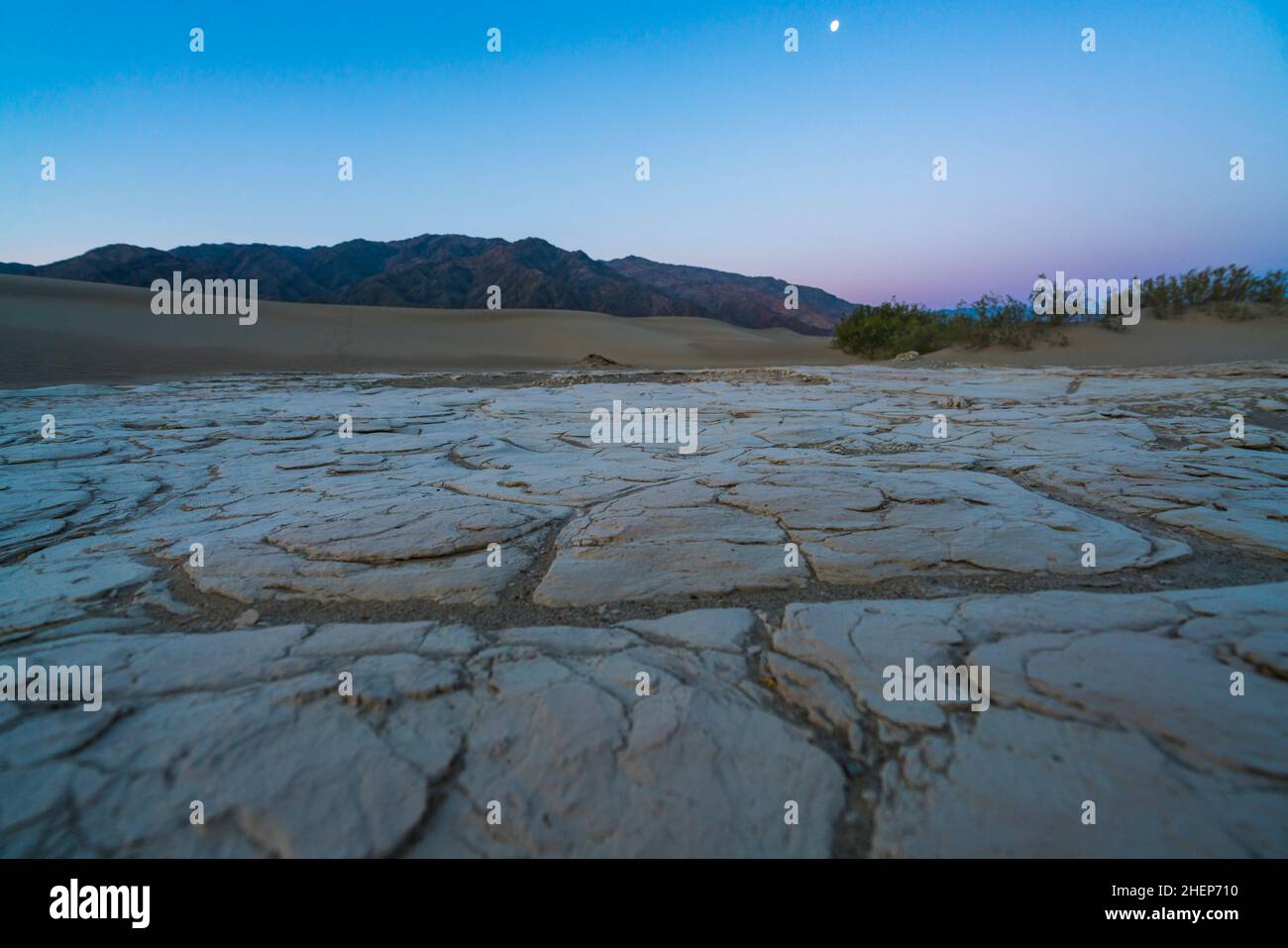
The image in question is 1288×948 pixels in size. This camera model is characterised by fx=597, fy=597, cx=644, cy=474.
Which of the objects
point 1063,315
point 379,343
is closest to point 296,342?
point 379,343

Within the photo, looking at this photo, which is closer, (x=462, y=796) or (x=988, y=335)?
(x=462, y=796)

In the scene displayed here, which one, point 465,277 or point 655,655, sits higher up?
point 465,277

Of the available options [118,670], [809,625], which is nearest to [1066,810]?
[809,625]

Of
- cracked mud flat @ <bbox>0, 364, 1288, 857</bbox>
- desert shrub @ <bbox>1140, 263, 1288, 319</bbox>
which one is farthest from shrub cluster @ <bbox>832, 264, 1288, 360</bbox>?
cracked mud flat @ <bbox>0, 364, 1288, 857</bbox>

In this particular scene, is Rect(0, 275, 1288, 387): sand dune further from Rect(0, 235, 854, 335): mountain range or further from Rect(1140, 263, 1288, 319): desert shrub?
Rect(0, 235, 854, 335): mountain range

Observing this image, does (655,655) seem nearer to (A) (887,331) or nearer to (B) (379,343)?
(A) (887,331)

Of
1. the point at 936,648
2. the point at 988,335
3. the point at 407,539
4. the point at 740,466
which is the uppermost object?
the point at 988,335

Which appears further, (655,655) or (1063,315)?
(1063,315)

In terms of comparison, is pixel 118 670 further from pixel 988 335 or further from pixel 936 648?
pixel 988 335
